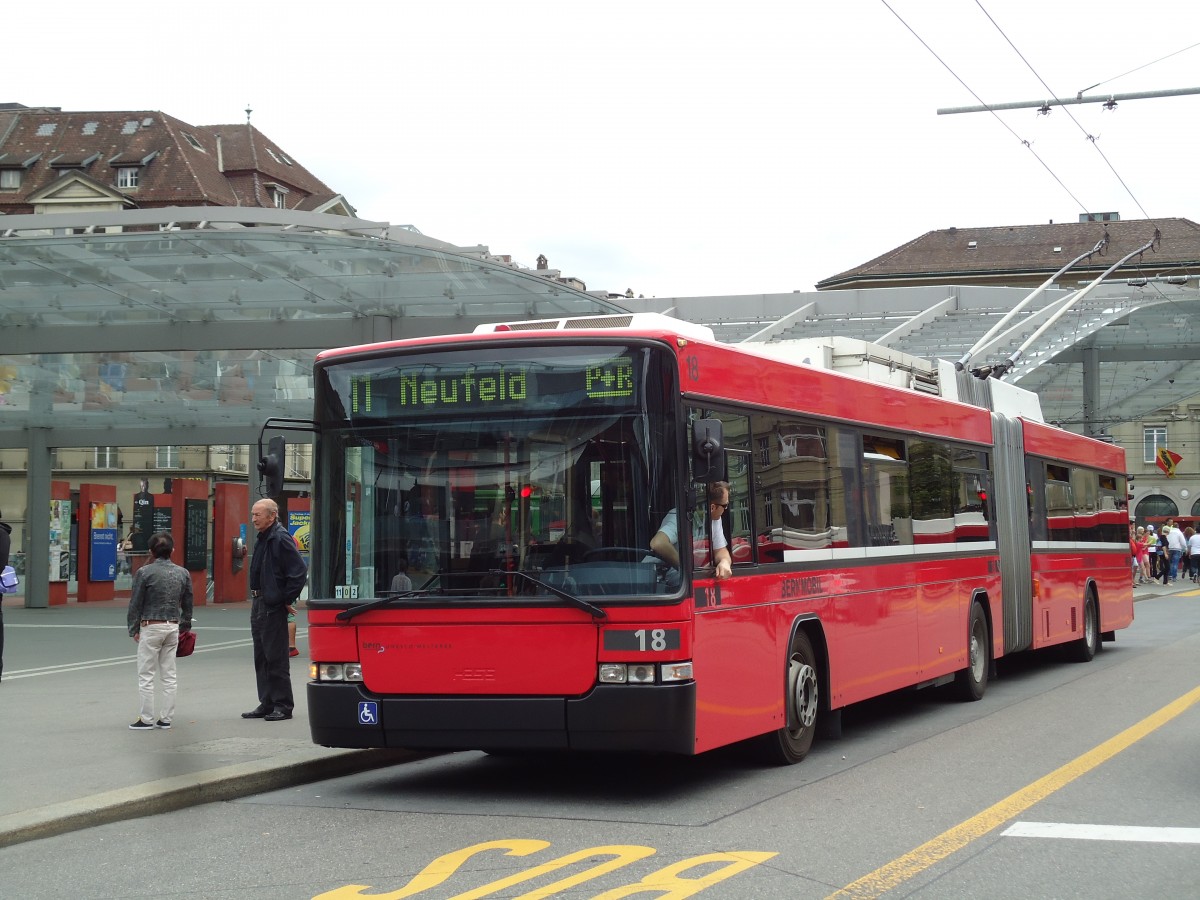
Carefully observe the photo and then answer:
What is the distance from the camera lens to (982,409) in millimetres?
15398

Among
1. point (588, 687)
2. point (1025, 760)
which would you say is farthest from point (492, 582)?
point (1025, 760)

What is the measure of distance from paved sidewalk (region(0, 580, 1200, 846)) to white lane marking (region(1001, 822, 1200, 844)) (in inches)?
175

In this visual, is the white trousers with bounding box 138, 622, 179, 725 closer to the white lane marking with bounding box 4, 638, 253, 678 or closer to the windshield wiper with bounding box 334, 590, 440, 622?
the windshield wiper with bounding box 334, 590, 440, 622

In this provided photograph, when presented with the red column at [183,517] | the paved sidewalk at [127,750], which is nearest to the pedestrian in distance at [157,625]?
the paved sidewalk at [127,750]

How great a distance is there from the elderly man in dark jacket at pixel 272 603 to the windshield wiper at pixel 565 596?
4001 mm

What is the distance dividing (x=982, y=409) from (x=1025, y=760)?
582 centimetres

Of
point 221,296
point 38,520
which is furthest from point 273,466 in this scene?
point 38,520

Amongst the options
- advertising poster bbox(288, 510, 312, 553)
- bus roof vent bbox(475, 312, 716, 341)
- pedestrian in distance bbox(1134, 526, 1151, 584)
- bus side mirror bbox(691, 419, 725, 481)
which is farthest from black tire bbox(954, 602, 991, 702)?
pedestrian in distance bbox(1134, 526, 1151, 584)

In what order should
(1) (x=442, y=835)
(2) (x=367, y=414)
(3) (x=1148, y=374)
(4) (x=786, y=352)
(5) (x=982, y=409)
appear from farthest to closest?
(3) (x=1148, y=374) < (5) (x=982, y=409) < (4) (x=786, y=352) < (2) (x=367, y=414) < (1) (x=442, y=835)

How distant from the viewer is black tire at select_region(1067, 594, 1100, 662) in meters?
18.9

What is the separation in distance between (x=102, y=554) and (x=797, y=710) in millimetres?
29131

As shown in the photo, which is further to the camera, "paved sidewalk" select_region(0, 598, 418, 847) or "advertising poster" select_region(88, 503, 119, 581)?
"advertising poster" select_region(88, 503, 119, 581)

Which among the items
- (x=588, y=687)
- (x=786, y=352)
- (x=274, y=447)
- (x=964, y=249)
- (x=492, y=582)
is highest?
(x=964, y=249)

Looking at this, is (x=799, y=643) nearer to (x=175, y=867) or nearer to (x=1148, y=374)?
(x=175, y=867)
